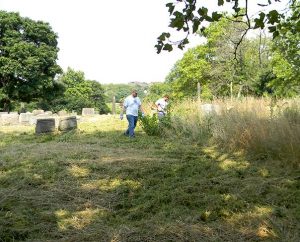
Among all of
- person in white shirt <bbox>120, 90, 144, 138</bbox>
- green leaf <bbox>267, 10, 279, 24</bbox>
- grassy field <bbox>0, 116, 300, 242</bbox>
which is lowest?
grassy field <bbox>0, 116, 300, 242</bbox>

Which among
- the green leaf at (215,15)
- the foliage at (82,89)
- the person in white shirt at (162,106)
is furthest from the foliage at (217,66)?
the green leaf at (215,15)

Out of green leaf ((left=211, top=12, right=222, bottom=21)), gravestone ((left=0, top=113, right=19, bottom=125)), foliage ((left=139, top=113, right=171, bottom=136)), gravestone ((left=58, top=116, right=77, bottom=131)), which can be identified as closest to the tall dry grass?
foliage ((left=139, top=113, right=171, bottom=136))

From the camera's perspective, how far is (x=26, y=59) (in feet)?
122

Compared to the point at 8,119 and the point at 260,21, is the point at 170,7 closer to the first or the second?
the point at 260,21

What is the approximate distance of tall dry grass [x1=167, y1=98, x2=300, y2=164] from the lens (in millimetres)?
7395

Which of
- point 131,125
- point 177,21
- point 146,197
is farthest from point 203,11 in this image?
point 131,125

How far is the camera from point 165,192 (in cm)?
544

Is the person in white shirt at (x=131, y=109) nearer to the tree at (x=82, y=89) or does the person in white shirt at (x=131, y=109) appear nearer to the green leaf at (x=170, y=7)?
the green leaf at (x=170, y=7)

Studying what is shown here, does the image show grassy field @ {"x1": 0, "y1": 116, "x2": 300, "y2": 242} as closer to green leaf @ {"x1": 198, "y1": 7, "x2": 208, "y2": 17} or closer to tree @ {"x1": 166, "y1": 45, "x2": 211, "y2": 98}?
green leaf @ {"x1": 198, "y1": 7, "x2": 208, "y2": 17}

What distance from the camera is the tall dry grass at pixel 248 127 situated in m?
7.39

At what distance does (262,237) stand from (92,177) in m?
3.34

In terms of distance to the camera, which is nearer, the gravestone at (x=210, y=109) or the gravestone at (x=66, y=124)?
the gravestone at (x=210, y=109)

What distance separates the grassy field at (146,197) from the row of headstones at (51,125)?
16.0 ft

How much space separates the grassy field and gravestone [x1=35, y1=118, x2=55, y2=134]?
4.84m
